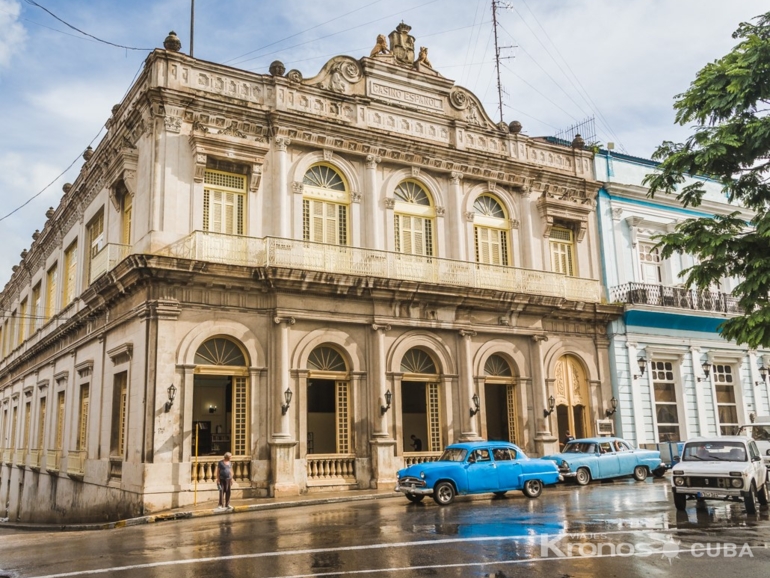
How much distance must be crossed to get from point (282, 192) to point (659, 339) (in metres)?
15.1

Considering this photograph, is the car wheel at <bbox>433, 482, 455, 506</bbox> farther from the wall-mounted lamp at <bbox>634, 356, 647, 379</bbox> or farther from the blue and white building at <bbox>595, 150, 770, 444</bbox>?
the wall-mounted lamp at <bbox>634, 356, 647, 379</bbox>

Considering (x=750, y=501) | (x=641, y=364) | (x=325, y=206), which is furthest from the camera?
(x=641, y=364)

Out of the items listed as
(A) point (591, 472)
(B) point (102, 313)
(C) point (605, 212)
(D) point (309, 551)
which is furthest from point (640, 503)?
(B) point (102, 313)

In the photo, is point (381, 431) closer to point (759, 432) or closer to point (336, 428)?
point (336, 428)

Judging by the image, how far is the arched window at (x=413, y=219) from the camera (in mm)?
23031

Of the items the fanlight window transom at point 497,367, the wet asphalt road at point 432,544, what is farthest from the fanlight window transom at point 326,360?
the wet asphalt road at point 432,544

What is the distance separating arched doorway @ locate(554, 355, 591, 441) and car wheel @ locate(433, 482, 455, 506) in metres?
9.80

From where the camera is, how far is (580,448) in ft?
69.5

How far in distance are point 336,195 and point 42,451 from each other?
15543 mm

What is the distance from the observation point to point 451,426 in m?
22.1

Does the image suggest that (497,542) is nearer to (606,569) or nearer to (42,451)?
(606,569)

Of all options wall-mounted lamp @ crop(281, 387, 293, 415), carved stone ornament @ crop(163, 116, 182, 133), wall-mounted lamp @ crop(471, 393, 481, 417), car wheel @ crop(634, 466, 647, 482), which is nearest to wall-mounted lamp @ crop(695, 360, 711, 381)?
car wheel @ crop(634, 466, 647, 482)

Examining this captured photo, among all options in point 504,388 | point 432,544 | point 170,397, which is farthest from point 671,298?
point 432,544

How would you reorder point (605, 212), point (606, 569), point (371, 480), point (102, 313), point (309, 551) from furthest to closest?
point (605, 212) < point (102, 313) < point (371, 480) < point (309, 551) < point (606, 569)
